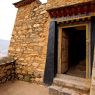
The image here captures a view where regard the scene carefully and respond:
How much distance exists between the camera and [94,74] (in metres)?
2.89

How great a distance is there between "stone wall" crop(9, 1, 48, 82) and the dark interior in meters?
1.04

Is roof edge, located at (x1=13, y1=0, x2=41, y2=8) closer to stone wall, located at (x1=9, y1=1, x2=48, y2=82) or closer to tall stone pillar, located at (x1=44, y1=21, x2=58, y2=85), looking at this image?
stone wall, located at (x1=9, y1=1, x2=48, y2=82)

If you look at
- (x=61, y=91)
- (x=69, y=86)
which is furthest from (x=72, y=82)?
(x=61, y=91)

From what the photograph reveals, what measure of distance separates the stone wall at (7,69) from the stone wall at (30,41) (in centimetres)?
21

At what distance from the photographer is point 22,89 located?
4617 mm

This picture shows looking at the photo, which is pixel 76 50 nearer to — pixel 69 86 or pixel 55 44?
pixel 55 44

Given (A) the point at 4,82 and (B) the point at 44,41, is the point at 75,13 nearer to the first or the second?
(B) the point at 44,41

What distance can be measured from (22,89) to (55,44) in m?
1.94

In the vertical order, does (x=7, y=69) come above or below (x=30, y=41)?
below

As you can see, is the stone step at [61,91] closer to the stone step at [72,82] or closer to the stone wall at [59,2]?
the stone step at [72,82]

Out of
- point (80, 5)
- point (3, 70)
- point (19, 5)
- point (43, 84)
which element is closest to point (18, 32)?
point (19, 5)

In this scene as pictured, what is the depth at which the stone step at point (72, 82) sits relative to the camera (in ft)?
12.9

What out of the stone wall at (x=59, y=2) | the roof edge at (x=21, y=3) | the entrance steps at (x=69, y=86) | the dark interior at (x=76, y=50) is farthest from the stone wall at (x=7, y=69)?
the stone wall at (x=59, y=2)

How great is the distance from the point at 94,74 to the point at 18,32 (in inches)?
162
